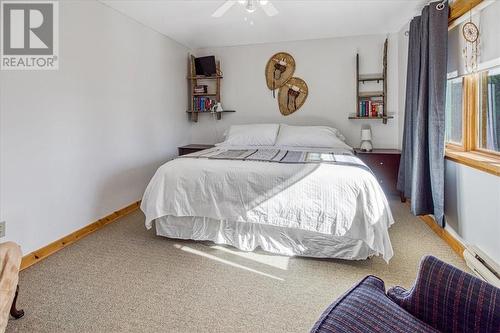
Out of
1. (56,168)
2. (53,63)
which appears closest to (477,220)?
(56,168)

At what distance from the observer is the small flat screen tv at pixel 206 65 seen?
4777mm

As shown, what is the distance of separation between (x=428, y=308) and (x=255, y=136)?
3.33m

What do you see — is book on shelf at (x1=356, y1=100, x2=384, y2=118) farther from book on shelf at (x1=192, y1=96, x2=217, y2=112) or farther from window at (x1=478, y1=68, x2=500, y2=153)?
book on shelf at (x1=192, y1=96, x2=217, y2=112)

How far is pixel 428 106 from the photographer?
2.83 m

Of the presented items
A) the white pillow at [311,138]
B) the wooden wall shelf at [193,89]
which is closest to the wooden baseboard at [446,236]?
the white pillow at [311,138]

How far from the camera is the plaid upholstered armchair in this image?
3.12 ft

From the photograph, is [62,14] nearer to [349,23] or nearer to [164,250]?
[164,250]

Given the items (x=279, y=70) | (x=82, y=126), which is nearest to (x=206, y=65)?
(x=279, y=70)

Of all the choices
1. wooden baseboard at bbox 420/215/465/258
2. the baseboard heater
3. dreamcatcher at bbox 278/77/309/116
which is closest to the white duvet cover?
the baseboard heater

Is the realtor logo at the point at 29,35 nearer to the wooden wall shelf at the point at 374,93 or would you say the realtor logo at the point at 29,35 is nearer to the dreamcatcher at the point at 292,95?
the dreamcatcher at the point at 292,95

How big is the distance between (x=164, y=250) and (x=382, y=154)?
9.49 feet

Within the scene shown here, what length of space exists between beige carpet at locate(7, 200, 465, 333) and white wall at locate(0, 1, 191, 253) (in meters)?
0.42

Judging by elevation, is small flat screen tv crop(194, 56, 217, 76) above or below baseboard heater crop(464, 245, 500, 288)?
above

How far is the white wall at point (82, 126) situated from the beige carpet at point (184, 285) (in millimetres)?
423
